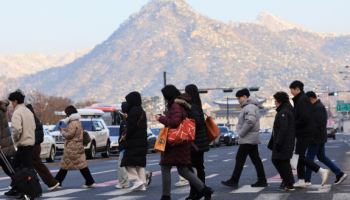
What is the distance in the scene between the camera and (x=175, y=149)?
1473cm

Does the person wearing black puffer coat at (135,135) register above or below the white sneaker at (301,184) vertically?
above

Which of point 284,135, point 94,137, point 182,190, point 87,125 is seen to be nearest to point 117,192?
point 182,190

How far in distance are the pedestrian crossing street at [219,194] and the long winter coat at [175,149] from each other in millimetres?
1571

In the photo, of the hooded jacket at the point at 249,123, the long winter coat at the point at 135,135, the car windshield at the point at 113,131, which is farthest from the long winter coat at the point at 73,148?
the car windshield at the point at 113,131

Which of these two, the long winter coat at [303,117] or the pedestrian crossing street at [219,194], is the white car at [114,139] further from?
the long winter coat at [303,117]

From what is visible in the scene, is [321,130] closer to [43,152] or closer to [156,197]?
[156,197]

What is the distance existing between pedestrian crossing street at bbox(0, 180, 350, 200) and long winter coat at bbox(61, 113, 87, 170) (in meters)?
0.64

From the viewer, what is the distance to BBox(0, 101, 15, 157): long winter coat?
17.1 meters

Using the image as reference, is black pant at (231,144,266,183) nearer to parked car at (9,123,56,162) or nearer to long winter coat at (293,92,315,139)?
long winter coat at (293,92,315,139)

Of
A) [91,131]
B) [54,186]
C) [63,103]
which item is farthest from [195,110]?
[63,103]

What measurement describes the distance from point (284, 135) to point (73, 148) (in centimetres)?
451

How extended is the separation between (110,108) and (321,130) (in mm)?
53147

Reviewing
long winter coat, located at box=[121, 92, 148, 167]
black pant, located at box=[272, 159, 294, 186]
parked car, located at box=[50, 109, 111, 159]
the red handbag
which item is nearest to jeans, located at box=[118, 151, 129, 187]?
long winter coat, located at box=[121, 92, 148, 167]

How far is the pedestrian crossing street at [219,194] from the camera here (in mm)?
16141
